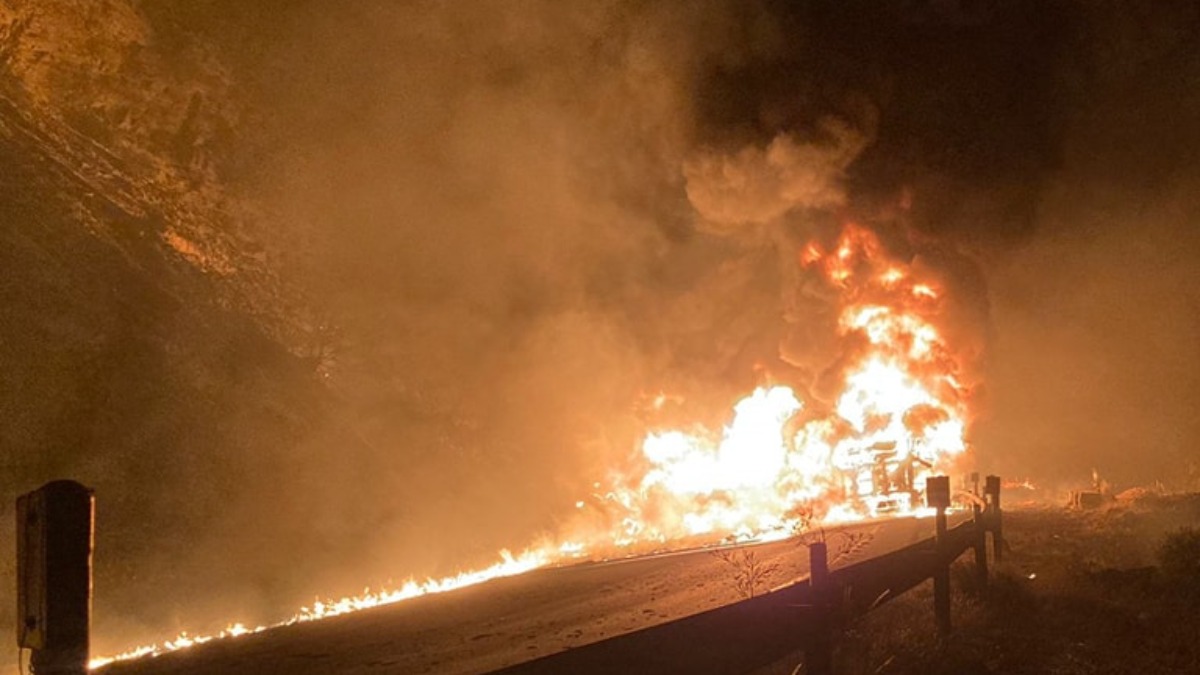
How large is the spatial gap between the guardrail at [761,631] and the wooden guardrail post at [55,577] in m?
3.10

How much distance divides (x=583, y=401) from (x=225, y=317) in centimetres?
1200

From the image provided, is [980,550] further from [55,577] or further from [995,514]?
[55,577]

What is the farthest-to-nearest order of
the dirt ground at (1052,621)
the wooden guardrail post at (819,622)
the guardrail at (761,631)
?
the dirt ground at (1052,621) → the wooden guardrail post at (819,622) → the guardrail at (761,631)

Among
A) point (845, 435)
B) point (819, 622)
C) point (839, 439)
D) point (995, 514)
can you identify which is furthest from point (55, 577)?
point (845, 435)

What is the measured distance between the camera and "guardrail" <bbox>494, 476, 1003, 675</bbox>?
3.76m

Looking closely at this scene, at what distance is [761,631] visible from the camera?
16.6 feet

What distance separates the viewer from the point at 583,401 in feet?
96.6

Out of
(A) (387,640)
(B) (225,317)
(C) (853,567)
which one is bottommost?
(A) (387,640)

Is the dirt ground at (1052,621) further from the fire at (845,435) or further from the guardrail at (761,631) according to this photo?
the fire at (845,435)

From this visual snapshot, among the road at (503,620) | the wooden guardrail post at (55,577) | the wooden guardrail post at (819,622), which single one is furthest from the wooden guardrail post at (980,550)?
the wooden guardrail post at (55,577)

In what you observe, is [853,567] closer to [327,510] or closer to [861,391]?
[327,510]

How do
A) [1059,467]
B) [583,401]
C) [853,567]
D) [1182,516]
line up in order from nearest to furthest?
[853,567], [1182,516], [583,401], [1059,467]

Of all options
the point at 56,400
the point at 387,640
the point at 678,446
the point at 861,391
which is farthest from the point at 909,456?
the point at 56,400

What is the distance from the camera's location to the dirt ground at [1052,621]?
8664 millimetres
